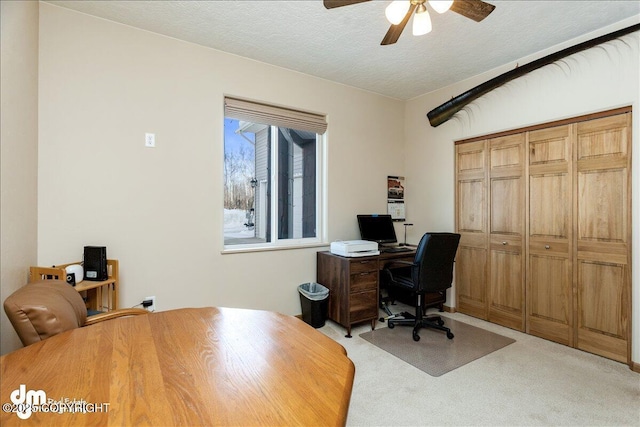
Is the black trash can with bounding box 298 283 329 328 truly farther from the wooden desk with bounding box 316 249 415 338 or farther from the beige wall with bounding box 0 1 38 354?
the beige wall with bounding box 0 1 38 354

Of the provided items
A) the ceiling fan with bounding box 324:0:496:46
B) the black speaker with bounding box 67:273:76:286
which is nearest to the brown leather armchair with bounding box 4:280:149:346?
the black speaker with bounding box 67:273:76:286

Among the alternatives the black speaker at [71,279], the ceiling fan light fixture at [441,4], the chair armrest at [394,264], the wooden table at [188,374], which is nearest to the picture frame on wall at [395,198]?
the chair armrest at [394,264]

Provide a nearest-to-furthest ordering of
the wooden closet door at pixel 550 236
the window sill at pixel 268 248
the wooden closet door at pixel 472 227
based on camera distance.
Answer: the wooden closet door at pixel 550 236 → the window sill at pixel 268 248 → the wooden closet door at pixel 472 227

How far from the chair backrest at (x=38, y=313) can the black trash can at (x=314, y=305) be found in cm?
217

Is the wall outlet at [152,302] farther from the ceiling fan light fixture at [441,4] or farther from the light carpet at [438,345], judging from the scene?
the ceiling fan light fixture at [441,4]

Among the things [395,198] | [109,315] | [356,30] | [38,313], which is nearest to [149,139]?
[109,315]

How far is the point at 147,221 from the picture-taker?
2.65 meters

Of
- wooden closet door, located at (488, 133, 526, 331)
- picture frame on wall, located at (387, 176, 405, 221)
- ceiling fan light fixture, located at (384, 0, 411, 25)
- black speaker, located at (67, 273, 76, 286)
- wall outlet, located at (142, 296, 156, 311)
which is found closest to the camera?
ceiling fan light fixture, located at (384, 0, 411, 25)

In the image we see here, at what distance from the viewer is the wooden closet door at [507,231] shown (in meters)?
3.20

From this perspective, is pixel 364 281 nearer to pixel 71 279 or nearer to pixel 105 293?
pixel 105 293

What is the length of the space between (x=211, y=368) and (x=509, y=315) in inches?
134

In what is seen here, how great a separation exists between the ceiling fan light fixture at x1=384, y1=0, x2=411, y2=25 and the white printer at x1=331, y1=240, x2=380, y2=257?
2.10m

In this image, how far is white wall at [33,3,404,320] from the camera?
2309mm

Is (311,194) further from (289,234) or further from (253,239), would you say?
(253,239)
